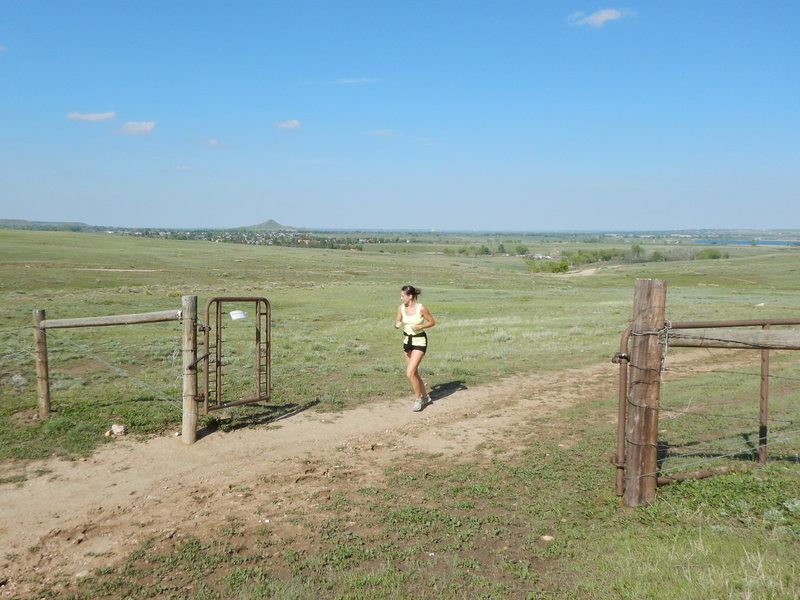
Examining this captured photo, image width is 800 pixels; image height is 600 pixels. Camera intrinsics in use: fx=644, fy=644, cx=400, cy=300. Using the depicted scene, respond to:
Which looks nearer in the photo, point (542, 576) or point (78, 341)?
point (542, 576)

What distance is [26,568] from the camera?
5.75m

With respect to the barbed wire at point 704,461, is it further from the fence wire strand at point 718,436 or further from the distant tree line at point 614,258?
the distant tree line at point 614,258

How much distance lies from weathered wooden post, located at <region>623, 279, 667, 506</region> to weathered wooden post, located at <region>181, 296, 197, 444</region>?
5933 millimetres

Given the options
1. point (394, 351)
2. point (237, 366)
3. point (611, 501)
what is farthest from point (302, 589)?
point (394, 351)

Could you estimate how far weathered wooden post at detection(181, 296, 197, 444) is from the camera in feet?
30.1

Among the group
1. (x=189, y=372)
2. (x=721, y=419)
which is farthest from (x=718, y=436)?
(x=189, y=372)

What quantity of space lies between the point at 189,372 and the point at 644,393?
6.23 meters

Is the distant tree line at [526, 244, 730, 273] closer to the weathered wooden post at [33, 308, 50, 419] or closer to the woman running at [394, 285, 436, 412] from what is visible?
the woman running at [394, 285, 436, 412]

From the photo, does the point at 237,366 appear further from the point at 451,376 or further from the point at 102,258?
the point at 102,258

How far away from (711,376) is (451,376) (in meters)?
5.57

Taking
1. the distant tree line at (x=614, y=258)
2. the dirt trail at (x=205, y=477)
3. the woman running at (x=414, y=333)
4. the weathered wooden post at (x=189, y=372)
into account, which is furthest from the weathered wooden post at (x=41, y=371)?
the distant tree line at (x=614, y=258)

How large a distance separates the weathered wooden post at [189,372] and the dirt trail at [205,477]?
0.25 metres

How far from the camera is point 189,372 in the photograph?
30.5 ft

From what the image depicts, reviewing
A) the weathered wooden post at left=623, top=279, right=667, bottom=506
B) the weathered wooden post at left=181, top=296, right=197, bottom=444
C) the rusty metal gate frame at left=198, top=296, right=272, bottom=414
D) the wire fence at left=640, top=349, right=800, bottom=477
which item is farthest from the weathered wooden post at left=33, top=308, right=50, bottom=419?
the wire fence at left=640, top=349, right=800, bottom=477
